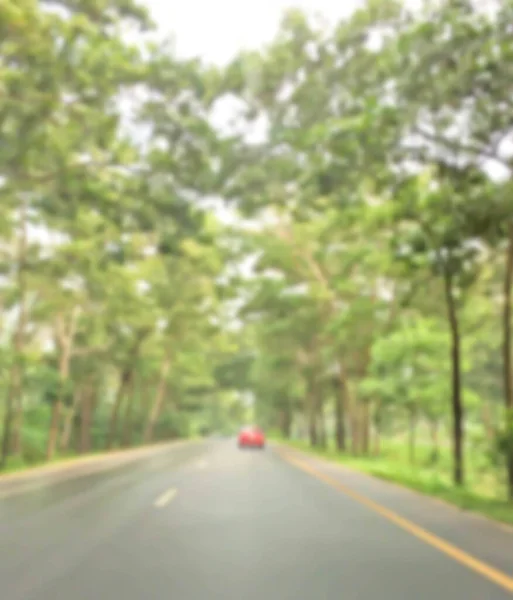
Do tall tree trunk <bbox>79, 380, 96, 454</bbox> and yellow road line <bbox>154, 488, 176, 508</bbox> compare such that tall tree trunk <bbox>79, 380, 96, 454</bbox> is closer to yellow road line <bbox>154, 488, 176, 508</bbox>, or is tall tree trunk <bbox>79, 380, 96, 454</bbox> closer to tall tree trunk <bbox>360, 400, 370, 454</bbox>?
tall tree trunk <bbox>360, 400, 370, 454</bbox>

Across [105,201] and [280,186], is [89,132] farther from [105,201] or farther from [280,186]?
[280,186]

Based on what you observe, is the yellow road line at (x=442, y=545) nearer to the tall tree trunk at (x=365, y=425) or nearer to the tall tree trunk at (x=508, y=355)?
the tall tree trunk at (x=508, y=355)

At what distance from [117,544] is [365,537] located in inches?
123

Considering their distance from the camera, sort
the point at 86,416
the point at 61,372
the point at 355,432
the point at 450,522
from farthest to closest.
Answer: the point at 86,416
the point at 355,432
the point at 61,372
the point at 450,522

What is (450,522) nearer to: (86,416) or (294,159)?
(294,159)

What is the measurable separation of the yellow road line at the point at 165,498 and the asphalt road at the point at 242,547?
4 cm

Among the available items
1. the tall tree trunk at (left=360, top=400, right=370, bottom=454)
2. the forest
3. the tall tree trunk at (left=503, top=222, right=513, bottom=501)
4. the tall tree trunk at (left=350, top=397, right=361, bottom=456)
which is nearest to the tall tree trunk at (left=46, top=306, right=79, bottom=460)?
the forest

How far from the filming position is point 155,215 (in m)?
18.0

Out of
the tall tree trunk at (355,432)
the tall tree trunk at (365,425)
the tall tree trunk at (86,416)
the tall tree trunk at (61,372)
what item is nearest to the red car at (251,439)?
the tall tree trunk at (355,432)

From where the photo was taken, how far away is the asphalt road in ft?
21.0

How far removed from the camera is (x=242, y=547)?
27.9 feet

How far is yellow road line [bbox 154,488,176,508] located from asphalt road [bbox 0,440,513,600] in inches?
1.5

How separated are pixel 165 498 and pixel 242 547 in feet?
18.2

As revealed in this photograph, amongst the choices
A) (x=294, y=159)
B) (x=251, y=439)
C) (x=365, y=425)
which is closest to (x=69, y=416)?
(x=251, y=439)
